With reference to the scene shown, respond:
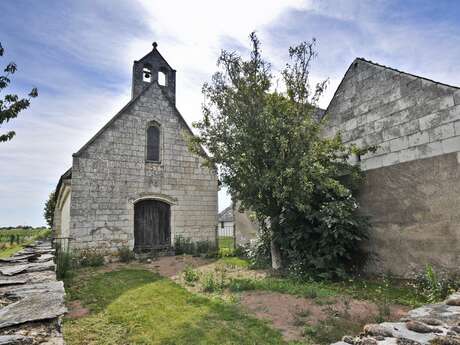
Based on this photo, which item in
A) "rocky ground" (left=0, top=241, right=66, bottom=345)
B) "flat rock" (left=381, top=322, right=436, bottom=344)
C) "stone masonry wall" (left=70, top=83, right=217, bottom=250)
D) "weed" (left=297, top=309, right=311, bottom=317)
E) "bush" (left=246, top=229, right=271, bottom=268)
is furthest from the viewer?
"stone masonry wall" (left=70, top=83, right=217, bottom=250)

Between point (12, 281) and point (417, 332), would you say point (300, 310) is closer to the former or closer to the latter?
point (417, 332)

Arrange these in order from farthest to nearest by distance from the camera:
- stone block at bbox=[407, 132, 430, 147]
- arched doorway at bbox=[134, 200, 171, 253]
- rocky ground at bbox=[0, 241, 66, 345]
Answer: arched doorway at bbox=[134, 200, 171, 253] < stone block at bbox=[407, 132, 430, 147] < rocky ground at bbox=[0, 241, 66, 345]

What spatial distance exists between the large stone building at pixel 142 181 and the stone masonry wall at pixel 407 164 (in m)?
5.82

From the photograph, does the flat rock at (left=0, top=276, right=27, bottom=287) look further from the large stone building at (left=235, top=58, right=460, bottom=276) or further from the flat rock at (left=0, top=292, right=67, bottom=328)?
the large stone building at (left=235, top=58, right=460, bottom=276)

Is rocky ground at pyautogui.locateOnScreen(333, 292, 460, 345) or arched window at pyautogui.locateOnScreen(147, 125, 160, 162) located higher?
arched window at pyautogui.locateOnScreen(147, 125, 160, 162)

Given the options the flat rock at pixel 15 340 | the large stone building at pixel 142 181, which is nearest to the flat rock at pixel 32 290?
the flat rock at pixel 15 340

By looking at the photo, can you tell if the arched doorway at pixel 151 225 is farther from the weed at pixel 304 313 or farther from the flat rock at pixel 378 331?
the flat rock at pixel 378 331

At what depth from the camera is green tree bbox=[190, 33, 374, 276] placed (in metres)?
7.08

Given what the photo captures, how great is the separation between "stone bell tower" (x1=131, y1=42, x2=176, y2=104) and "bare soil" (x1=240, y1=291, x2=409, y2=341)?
10.00 metres

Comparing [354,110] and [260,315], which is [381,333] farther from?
[354,110]

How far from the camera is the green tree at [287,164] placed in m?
7.08

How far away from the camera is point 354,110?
8.23 metres

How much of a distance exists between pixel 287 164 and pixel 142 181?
261 inches

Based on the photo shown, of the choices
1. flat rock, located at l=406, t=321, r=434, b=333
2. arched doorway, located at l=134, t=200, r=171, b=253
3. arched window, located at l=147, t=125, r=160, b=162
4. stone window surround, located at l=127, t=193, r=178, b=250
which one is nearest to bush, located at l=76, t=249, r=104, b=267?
stone window surround, located at l=127, t=193, r=178, b=250
